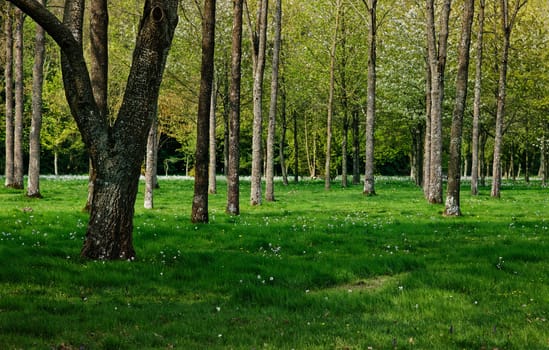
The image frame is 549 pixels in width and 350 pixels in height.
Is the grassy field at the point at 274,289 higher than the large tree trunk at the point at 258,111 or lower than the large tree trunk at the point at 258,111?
lower

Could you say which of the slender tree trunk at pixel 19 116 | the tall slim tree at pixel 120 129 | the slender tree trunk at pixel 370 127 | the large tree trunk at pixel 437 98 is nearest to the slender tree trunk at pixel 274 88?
the large tree trunk at pixel 437 98

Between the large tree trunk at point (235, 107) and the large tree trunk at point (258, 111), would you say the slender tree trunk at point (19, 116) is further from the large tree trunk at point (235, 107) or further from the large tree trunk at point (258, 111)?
the large tree trunk at point (235, 107)

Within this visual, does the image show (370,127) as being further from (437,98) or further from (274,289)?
(274,289)

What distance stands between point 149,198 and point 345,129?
99.6 ft

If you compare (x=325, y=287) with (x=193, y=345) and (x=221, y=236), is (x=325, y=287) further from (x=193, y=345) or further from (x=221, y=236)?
(x=221, y=236)

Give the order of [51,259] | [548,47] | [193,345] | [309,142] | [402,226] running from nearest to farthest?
[193,345] → [51,259] → [402,226] → [548,47] → [309,142]

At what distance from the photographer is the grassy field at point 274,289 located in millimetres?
6176

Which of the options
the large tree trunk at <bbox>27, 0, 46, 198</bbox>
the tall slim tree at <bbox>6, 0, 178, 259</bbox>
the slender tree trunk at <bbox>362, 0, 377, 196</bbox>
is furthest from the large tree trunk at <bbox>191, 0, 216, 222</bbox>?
the slender tree trunk at <bbox>362, 0, 377, 196</bbox>

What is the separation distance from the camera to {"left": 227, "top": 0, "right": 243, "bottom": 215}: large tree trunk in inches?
714

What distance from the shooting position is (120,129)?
990 cm

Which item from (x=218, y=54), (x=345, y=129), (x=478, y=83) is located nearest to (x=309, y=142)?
(x=345, y=129)

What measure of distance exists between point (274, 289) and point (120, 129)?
14.8ft

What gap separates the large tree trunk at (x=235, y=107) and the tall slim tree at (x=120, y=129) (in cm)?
812

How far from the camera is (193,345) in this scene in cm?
588
